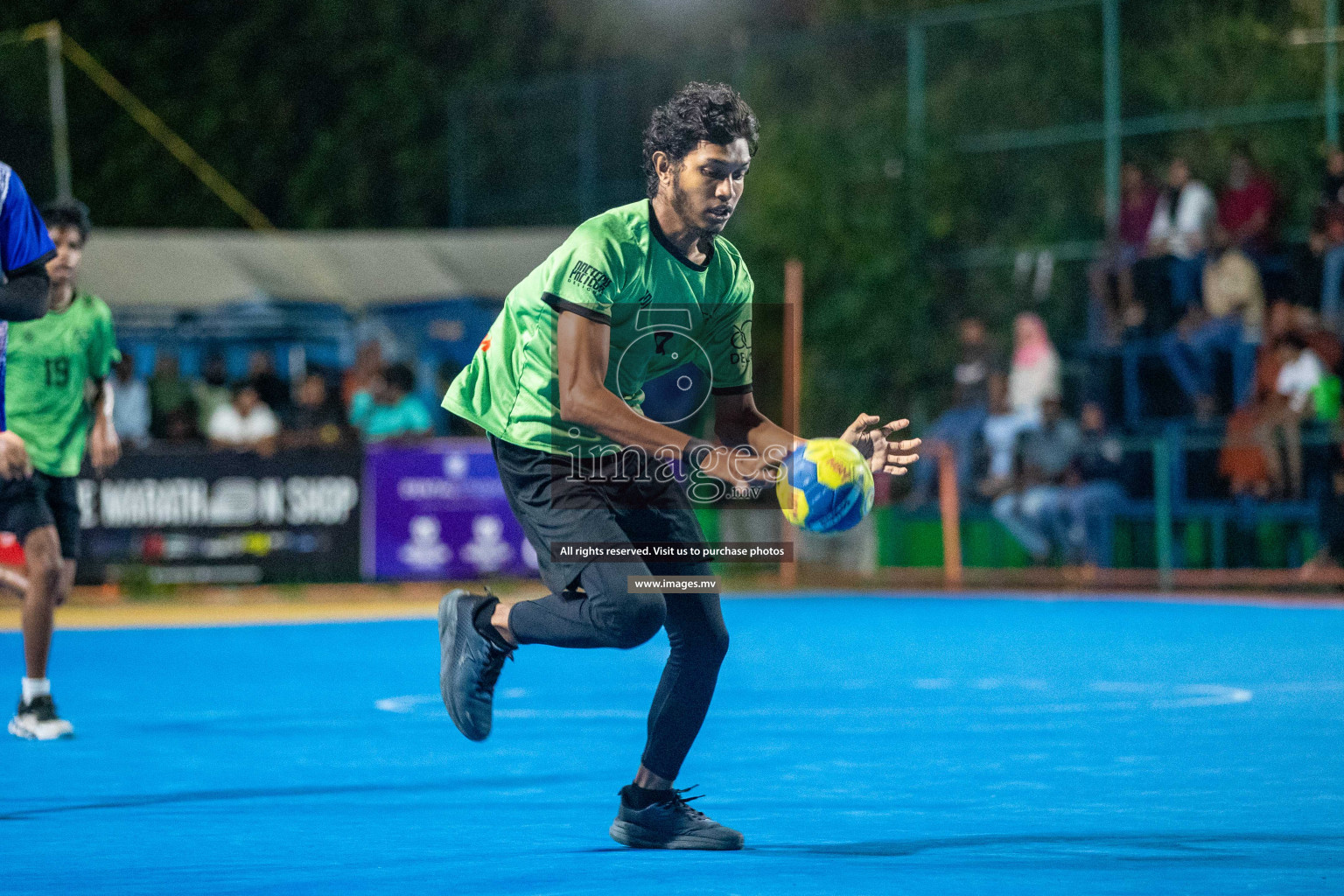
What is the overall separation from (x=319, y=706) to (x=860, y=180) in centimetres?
1600

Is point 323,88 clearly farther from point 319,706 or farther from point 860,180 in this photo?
point 319,706

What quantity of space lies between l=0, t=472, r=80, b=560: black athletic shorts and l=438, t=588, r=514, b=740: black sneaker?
12.0 feet

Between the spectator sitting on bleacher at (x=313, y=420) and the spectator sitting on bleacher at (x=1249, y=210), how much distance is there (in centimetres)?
935

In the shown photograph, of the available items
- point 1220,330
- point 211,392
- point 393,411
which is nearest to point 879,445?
point 393,411

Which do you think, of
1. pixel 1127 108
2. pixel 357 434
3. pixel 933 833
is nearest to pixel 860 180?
pixel 1127 108

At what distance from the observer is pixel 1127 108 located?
89.4 feet

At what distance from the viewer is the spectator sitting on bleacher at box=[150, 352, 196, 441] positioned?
21.1m

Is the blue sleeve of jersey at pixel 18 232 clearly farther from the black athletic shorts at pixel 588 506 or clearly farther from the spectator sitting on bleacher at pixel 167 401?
the spectator sitting on bleacher at pixel 167 401

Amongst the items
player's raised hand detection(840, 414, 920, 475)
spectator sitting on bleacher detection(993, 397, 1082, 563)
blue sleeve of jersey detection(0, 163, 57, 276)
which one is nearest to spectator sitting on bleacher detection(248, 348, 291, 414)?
spectator sitting on bleacher detection(993, 397, 1082, 563)

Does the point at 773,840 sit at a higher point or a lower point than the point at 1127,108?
lower

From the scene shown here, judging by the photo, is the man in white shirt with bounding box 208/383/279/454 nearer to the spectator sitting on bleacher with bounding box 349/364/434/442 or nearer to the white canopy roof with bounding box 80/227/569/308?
the spectator sitting on bleacher with bounding box 349/364/434/442

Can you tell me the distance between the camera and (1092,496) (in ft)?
65.9

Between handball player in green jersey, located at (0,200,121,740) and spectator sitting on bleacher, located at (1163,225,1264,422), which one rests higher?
spectator sitting on bleacher, located at (1163,225,1264,422)

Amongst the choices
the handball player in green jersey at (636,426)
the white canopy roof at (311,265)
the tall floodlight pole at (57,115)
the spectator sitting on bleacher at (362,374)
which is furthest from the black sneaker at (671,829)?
the white canopy roof at (311,265)
